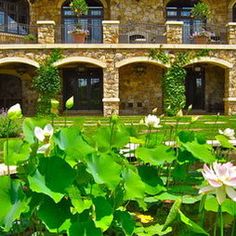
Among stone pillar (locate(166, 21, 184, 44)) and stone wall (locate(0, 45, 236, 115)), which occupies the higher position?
stone pillar (locate(166, 21, 184, 44))

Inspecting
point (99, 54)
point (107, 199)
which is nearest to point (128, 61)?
point (99, 54)

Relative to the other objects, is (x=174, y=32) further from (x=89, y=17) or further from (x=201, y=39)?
(x=89, y=17)

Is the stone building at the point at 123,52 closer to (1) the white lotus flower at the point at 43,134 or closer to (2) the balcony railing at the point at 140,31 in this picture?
(2) the balcony railing at the point at 140,31

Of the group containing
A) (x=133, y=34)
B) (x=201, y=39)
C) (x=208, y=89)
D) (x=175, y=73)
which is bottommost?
(x=208, y=89)

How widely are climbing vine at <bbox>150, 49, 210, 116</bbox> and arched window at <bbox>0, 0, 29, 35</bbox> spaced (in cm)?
666

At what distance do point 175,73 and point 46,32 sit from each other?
5389 mm

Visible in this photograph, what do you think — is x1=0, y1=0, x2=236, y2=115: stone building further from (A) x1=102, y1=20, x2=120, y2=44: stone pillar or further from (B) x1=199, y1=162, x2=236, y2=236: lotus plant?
(B) x1=199, y1=162, x2=236, y2=236: lotus plant

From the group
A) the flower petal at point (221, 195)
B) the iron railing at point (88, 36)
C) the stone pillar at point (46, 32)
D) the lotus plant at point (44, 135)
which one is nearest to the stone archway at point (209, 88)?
the iron railing at point (88, 36)

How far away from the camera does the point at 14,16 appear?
837 inches

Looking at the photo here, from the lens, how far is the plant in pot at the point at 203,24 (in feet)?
61.0

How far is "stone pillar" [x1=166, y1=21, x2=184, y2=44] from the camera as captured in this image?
1778cm

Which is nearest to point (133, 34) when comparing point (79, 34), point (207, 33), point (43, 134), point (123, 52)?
point (123, 52)

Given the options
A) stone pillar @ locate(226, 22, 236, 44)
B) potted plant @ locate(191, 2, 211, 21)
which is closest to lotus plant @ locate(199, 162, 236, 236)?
stone pillar @ locate(226, 22, 236, 44)

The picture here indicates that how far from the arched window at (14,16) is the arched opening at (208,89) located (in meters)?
7.92
